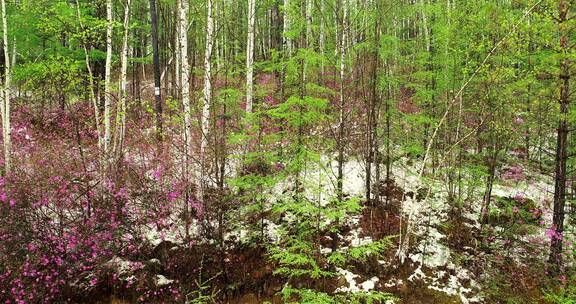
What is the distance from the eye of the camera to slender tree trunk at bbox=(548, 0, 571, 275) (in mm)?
7363

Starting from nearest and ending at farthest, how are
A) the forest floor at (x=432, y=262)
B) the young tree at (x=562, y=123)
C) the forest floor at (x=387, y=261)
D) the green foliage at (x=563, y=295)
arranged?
the green foliage at (x=563, y=295), the young tree at (x=562, y=123), the forest floor at (x=387, y=261), the forest floor at (x=432, y=262)

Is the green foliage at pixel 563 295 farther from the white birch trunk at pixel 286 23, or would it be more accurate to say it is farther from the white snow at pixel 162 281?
the white birch trunk at pixel 286 23

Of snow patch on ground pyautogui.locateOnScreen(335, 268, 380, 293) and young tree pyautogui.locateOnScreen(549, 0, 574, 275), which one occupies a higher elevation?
young tree pyautogui.locateOnScreen(549, 0, 574, 275)

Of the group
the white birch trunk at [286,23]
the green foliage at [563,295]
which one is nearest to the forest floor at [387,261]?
the green foliage at [563,295]

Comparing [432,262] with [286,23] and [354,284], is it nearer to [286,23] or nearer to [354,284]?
[354,284]

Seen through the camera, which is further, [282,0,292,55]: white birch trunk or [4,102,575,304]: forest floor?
[282,0,292,55]: white birch trunk

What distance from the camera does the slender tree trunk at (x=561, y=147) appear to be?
736 centimetres

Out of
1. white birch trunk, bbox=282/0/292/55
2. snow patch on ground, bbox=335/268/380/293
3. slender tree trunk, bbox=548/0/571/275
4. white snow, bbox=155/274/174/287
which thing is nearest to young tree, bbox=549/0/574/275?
slender tree trunk, bbox=548/0/571/275

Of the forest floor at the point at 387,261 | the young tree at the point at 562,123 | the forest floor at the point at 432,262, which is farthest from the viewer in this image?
the forest floor at the point at 432,262

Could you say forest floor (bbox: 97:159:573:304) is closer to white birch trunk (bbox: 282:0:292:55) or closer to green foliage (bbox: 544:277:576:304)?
green foliage (bbox: 544:277:576:304)

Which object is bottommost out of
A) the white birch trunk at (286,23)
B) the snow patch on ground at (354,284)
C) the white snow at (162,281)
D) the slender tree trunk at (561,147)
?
the snow patch on ground at (354,284)

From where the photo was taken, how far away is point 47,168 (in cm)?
913

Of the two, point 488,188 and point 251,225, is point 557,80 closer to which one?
point 488,188

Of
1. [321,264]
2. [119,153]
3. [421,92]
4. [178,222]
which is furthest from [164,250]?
[421,92]
